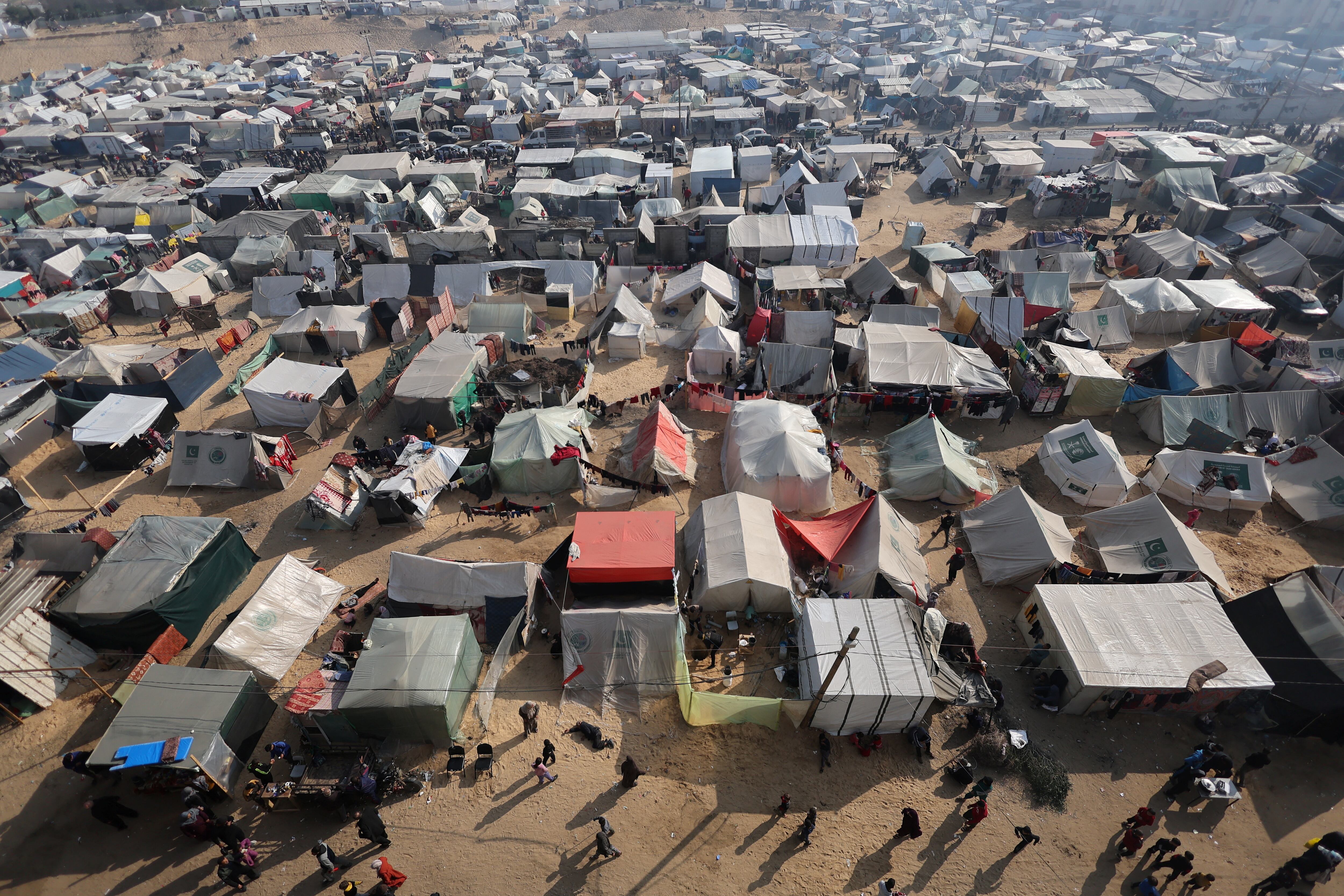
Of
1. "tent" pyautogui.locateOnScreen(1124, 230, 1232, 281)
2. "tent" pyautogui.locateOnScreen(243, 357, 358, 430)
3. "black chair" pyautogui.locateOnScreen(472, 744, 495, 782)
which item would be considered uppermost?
"tent" pyautogui.locateOnScreen(1124, 230, 1232, 281)

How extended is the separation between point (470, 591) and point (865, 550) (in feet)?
33.8

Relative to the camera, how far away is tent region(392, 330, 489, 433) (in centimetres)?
2203

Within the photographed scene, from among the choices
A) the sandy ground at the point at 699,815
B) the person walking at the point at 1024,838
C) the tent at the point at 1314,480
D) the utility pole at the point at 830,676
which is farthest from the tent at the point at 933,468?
the person walking at the point at 1024,838

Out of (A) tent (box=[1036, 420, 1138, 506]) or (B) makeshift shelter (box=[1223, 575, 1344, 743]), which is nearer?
(B) makeshift shelter (box=[1223, 575, 1344, 743])

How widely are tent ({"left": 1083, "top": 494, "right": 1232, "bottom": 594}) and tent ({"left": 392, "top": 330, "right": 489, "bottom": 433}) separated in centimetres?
2100

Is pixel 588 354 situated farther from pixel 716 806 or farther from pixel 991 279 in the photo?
pixel 991 279

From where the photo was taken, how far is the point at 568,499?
19906 mm

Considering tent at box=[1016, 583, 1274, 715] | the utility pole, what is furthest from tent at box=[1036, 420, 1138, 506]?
the utility pole

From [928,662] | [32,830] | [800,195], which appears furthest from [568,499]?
[800,195]

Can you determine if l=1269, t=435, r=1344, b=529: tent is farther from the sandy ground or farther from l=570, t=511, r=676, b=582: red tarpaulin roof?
l=570, t=511, r=676, b=582: red tarpaulin roof

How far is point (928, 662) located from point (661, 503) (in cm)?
909

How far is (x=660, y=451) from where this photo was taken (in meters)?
19.5

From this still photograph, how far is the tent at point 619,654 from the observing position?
14.2m

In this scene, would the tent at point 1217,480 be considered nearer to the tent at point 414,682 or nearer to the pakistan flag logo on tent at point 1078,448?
the pakistan flag logo on tent at point 1078,448
